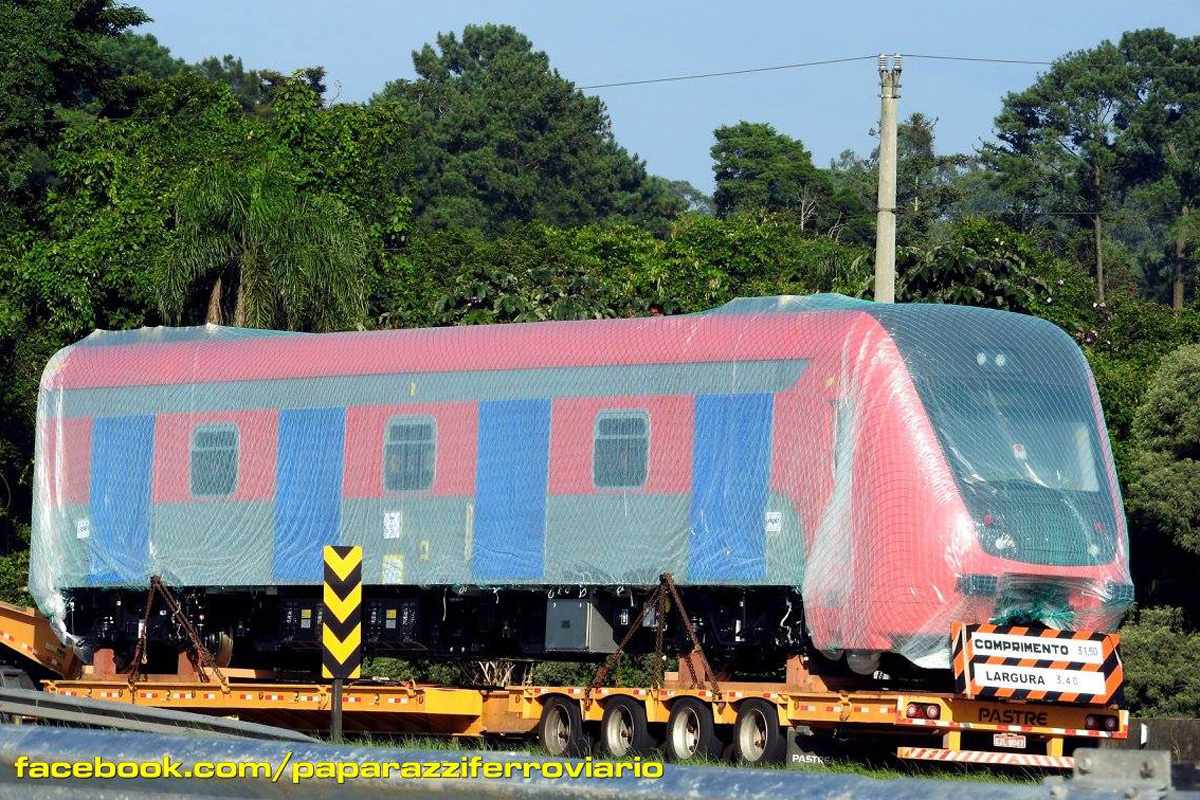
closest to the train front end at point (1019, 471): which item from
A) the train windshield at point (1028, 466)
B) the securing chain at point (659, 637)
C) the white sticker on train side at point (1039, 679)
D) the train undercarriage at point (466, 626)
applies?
the train windshield at point (1028, 466)

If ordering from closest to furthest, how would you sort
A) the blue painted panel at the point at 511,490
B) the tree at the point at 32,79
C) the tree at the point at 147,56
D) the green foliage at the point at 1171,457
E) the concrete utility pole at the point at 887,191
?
the blue painted panel at the point at 511,490 → the concrete utility pole at the point at 887,191 → the green foliage at the point at 1171,457 → the tree at the point at 32,79 → the tree at the point at 147,56

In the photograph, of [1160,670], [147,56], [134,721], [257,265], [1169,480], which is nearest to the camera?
[134,721]

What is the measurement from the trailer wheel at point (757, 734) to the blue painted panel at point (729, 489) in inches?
49.0

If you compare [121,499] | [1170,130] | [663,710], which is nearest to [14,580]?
[121,499]

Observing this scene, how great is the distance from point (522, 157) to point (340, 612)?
101 metres

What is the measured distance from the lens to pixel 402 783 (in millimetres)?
9406

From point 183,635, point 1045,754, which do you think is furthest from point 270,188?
point 1045,754

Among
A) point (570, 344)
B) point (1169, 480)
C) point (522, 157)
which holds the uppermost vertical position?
point (522, 157)

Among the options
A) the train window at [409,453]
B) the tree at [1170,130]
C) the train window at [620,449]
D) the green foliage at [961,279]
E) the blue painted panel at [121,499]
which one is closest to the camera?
the train window at [620,449]

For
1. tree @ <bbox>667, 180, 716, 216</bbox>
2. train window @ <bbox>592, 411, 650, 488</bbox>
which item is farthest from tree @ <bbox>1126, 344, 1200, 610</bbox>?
tree @ <bbox>667, 180, 716, 216</bbox>

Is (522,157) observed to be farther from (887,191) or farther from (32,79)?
(887,191)

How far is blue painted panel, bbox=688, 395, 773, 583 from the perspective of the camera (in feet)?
64.3

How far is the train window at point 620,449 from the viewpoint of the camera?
2044 cm

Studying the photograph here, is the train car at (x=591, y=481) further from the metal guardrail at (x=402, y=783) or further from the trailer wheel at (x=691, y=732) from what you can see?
the metal guardrail at (x=402, y=783)
